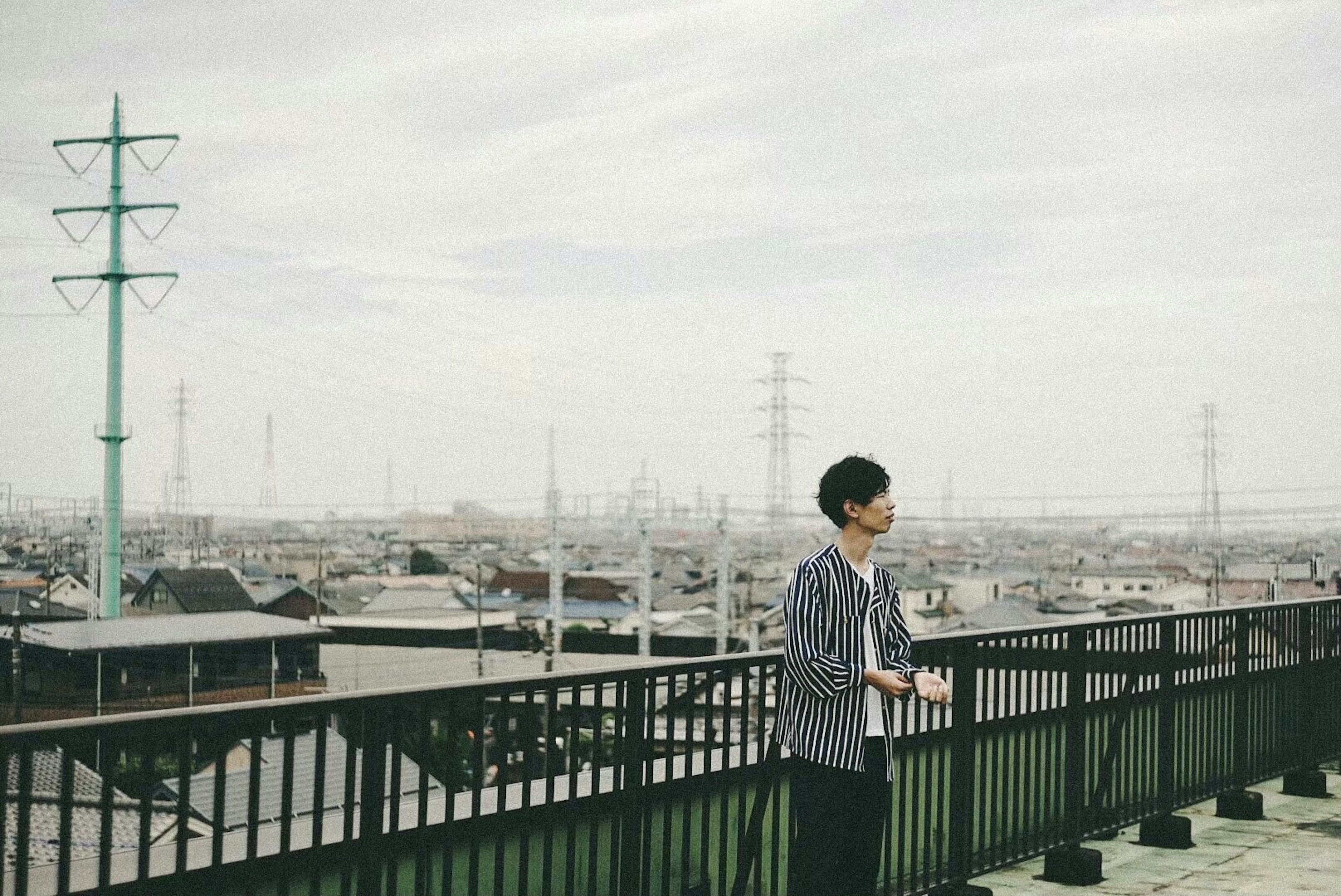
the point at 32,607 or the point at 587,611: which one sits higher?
the point at 32,607

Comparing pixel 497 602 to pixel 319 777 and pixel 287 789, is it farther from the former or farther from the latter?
pixel 287 789

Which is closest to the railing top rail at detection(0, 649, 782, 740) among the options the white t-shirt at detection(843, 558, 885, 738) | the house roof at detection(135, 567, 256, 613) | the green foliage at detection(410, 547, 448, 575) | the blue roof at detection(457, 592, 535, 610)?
the white t-shirt at detection(843, 558, 885, 738)

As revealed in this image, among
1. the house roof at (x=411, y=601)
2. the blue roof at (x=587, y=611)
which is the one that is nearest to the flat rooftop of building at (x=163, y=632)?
the house roof at (x=411, y=601)

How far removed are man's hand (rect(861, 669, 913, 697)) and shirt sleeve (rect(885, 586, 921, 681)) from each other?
16cm

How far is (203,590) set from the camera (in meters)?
77.9

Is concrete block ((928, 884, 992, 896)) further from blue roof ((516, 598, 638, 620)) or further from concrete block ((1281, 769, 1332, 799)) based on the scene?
blue roof ((516, 598, 638, 620))

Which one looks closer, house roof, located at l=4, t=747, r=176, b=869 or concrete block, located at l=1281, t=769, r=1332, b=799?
house roof, located at l=4, t=747, r=176, b=869

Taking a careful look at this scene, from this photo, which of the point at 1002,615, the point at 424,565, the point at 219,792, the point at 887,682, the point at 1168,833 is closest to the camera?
A: the point at 219,792

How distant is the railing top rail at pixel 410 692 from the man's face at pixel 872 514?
0.73m

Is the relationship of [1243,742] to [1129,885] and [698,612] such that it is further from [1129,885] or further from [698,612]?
[698,612]

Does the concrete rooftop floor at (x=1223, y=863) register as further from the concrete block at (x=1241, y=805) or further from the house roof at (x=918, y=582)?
the house roof at (x=918, y=582)

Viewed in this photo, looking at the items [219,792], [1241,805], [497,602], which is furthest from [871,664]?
[497,602]

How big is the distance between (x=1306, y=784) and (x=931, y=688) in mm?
6483

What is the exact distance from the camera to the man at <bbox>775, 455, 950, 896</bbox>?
4367 millimetres
